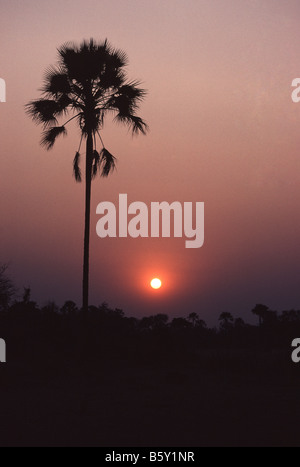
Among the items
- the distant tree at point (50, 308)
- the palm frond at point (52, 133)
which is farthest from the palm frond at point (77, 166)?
the distant tree at point (50, 308)

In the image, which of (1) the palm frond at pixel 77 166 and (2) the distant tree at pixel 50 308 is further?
(2) the distant tree at pixel 50 308

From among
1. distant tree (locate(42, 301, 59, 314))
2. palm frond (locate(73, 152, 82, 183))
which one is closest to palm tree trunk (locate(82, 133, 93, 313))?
palm frond (locate(73, 152, 82, 183))

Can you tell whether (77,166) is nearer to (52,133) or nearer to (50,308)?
(52,133)

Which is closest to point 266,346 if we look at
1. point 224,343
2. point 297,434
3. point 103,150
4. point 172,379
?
point 224,343

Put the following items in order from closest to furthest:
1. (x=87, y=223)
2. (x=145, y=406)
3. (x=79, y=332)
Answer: (x=145, y=406), (x=87, y=223), (x=79, y=332)

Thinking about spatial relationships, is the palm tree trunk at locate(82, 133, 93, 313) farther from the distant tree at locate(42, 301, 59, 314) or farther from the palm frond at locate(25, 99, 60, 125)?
the distant tree at locate(42, 301, 59, 314)

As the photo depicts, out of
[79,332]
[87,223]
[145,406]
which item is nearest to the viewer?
[145,406]

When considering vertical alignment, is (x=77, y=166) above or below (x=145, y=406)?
above

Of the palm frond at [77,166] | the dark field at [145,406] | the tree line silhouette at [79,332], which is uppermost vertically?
the palm frond at [77,166]

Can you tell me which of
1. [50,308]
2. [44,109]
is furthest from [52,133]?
[50,308]

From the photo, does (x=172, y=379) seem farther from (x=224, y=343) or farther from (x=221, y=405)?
(x=224, y=343)

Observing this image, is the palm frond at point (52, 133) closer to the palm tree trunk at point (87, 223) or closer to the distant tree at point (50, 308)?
the palm tree trunk at point (87, 223)

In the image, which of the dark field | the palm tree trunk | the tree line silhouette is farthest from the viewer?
the tree line silhouette
